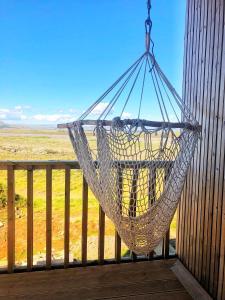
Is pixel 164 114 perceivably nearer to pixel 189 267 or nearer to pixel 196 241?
pixel 196 241

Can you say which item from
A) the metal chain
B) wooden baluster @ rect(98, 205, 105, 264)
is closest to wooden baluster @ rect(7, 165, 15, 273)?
wooden baluster @ rect(98, 205, 105, 264)

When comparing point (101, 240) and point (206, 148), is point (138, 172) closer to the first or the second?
point (206, 148)

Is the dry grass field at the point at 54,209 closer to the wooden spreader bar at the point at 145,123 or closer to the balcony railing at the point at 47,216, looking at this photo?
the balcony railing at the point at 47,216

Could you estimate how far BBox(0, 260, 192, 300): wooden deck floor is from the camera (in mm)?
1812

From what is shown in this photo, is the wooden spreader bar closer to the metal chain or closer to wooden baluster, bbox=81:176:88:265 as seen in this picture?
A: the metal chain

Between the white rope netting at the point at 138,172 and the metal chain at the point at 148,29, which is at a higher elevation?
the metal chain at the point at 148,29

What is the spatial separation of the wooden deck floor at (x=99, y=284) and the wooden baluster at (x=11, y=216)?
0.11m

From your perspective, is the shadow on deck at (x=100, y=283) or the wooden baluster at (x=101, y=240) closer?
the shadow on deck at (x=100, y=283)

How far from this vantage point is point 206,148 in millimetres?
1796

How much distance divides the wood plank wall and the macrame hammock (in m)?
0.28

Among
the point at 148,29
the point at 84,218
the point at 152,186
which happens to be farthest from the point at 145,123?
the point at 84,218

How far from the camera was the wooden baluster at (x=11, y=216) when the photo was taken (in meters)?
2.05

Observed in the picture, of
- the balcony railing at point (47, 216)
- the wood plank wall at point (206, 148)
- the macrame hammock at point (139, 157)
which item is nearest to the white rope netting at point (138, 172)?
the macrame hammock at point (139, 157)

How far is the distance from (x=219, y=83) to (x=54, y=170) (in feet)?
4.38
